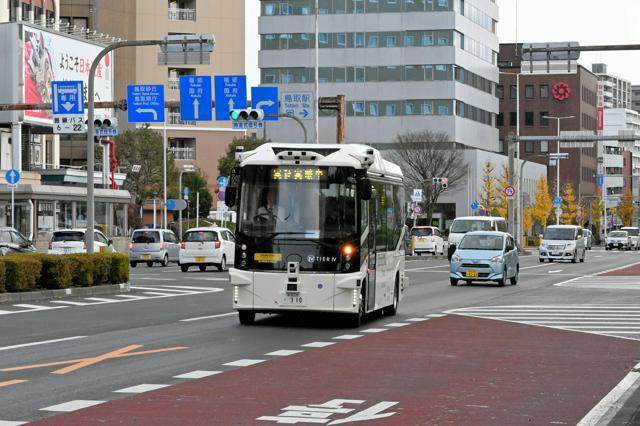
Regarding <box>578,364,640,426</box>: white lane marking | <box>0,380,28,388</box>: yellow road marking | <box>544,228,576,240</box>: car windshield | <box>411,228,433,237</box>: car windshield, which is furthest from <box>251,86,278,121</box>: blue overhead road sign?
<box>0,380,28,388</box>: yellow road marking

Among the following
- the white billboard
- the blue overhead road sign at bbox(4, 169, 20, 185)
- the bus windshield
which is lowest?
the bus windshield

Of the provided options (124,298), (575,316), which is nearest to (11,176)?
(124,298)

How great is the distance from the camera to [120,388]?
13.4 m

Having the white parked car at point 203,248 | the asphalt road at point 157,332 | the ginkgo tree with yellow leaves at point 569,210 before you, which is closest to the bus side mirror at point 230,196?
the asphalt road at point 157,332

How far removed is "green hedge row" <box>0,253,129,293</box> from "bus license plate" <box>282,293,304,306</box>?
356 inches

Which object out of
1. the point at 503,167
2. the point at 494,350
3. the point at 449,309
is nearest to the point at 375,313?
the point at 449,309

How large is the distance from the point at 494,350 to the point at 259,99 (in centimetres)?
3639

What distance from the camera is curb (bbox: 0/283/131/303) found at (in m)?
29.1

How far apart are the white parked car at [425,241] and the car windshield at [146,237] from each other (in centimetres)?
2167

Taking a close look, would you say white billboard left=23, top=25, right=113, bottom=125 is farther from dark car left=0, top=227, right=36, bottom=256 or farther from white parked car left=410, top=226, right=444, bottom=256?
dark car left=0, top=227, right=36, bottom=256

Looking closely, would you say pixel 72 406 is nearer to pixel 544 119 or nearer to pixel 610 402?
pixel 610 402

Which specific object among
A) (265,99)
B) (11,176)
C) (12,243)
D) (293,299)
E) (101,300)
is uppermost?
(265,99)

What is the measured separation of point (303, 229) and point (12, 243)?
82.1 feet

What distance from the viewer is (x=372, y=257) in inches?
925
